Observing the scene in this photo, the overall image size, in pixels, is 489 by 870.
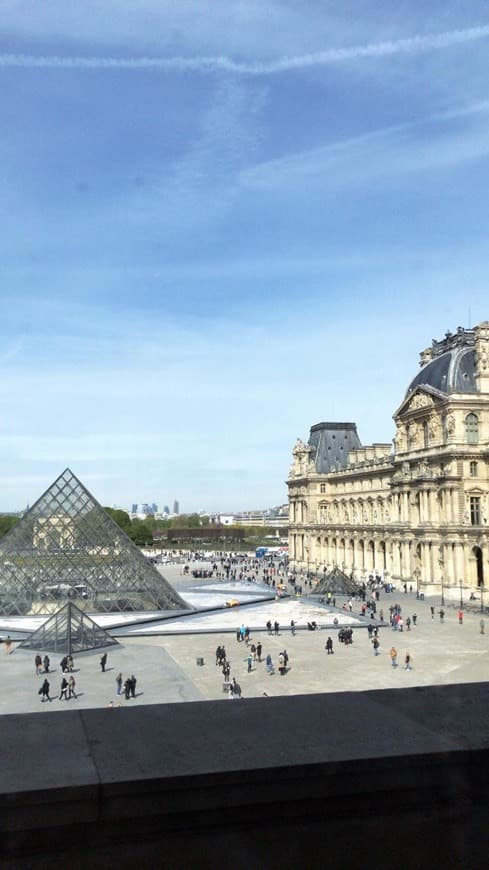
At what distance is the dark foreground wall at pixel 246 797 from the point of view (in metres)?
2.42

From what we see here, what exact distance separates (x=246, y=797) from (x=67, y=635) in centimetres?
2898

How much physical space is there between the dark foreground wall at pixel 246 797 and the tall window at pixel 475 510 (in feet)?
165

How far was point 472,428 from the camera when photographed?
5200cm

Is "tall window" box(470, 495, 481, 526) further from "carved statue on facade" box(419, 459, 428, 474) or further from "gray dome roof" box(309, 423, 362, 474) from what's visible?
"gray dome roof" box(309, 423, 362, 474)

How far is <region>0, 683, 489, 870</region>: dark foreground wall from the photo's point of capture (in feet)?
7.93

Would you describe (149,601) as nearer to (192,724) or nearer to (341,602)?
(341,602)

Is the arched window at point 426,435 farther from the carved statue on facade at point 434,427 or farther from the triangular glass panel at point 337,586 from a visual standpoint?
the triangular glass panel at point 337,586

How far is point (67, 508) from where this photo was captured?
1806 inches

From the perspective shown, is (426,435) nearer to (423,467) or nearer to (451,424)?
(423,467)

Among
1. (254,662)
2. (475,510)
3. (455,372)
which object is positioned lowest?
(254,662)

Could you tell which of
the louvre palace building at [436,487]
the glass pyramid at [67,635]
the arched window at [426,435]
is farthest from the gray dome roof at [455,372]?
the glass pyramid at [67,635]

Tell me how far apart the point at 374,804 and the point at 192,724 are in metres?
0.85

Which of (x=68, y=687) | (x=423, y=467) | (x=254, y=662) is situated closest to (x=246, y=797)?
(x=68, y=687)

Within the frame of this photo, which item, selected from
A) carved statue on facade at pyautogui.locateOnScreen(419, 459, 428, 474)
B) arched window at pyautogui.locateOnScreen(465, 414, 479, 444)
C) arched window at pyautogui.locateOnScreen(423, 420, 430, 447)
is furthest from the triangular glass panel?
arched window at pyautogui.locateOnScreen(465, 414, 479, 444)
